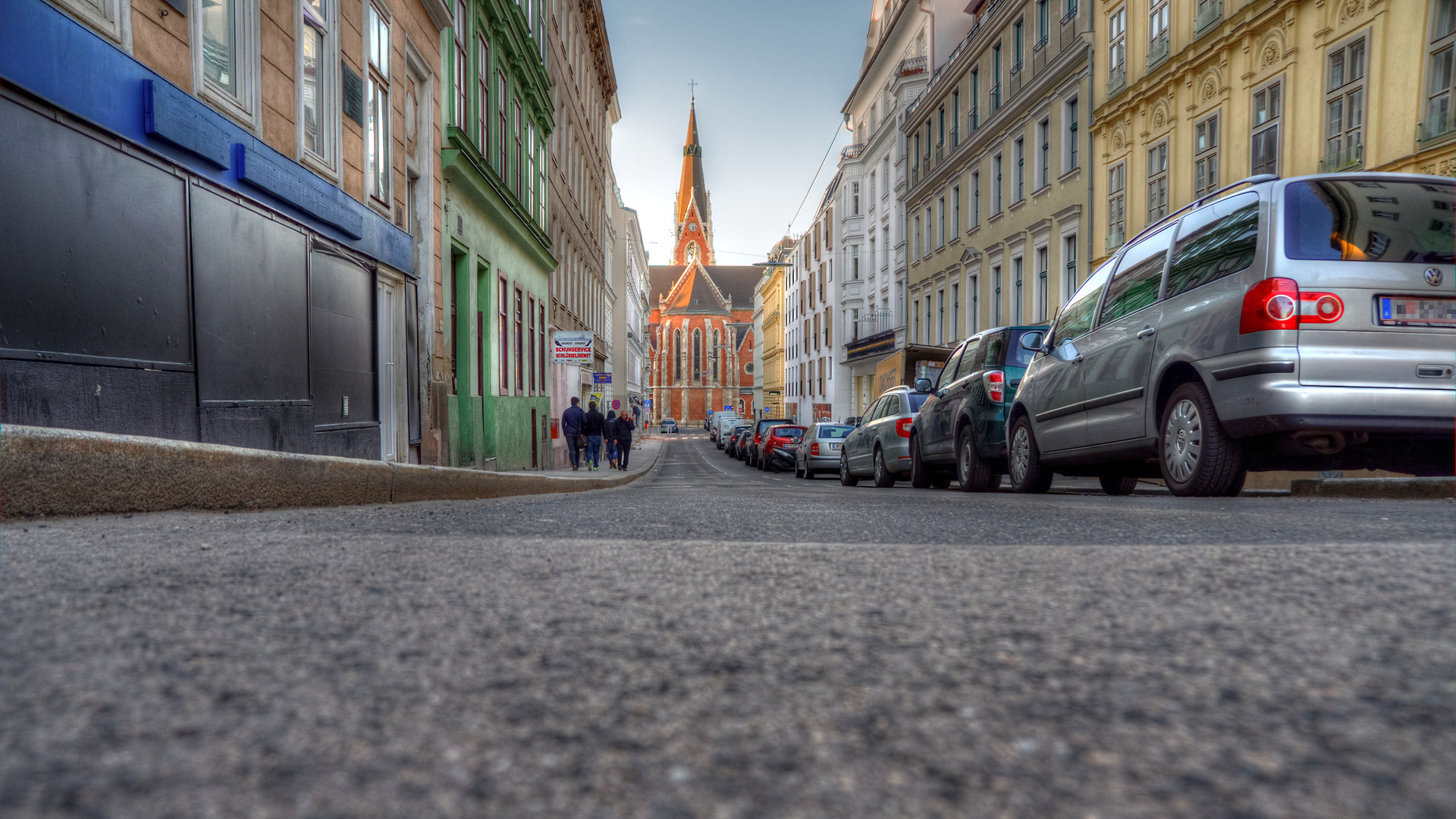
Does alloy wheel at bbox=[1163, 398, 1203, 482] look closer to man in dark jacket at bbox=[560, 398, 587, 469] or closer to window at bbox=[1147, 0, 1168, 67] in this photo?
window at bbox=[1147, 0, 1168, 67]

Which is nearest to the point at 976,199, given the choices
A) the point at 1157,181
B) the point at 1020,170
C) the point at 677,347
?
the point at 1020,170

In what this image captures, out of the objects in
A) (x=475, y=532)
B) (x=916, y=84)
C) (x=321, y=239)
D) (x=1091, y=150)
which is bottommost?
(x=475, y=532)

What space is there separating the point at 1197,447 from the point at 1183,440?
0.17 metres

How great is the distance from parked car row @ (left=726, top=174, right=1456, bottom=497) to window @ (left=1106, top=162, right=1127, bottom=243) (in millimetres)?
14503

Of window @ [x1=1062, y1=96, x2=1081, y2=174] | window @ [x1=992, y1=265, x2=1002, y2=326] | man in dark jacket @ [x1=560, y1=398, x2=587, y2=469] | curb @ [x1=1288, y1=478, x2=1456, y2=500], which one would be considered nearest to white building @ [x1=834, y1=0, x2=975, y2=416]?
window @ [x1=992, y1=265, x2=1002, y2=326]

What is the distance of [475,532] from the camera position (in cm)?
398

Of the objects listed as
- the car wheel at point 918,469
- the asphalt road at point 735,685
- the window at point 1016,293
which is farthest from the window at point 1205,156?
the asphalt road at point 735,685

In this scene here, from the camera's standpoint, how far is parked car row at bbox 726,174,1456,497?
5176 millimetres

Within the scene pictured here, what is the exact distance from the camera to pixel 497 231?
61.0 ft

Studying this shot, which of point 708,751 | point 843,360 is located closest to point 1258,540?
point 708,751

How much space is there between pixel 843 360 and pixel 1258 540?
144 feet

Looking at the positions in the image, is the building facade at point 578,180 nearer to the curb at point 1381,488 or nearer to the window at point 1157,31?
the window at point 1157,31

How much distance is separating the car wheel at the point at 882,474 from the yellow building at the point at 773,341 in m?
58.3

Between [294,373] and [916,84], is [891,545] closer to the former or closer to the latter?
[294,373]
